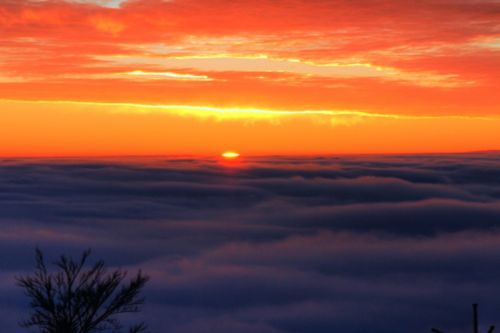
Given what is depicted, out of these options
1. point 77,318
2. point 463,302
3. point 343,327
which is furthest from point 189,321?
Result: point 77,318

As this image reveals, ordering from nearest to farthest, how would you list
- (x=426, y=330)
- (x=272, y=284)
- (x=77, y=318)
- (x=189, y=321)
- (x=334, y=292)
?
(x=77, y=318) < (x=426, y=330) < (x=189, y=321) < (x=334, y=292) < (x=272, y=284)

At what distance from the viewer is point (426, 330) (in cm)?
14050

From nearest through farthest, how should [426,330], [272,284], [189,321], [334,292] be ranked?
[426,330]
[189,321]
[334,292]
[272,284]

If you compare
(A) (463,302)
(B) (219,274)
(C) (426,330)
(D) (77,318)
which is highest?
(B) (219,274)

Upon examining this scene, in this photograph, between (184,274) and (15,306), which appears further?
(184,274)

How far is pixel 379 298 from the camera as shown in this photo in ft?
550

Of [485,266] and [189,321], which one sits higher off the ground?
[485,266]

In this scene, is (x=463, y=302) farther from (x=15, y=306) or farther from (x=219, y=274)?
(x=15, y=306)

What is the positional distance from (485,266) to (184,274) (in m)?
84.0

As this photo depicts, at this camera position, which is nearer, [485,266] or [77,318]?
[77,318]

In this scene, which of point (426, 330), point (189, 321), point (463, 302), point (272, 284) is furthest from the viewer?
point (272, 284)

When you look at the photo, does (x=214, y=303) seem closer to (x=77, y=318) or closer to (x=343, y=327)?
(x=343, y=327)

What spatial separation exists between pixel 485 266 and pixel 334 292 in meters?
48.7

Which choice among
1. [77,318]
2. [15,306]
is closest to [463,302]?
[15,306]
